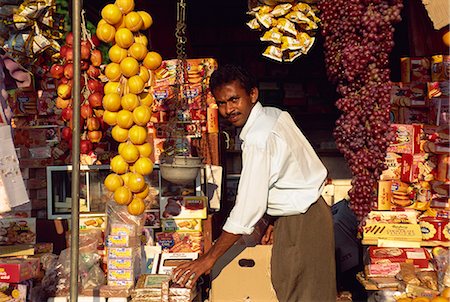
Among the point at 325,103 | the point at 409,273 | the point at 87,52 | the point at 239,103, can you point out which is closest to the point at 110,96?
the point at 87,52

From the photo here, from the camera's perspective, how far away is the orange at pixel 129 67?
3.28 metres

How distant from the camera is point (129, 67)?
3271 mm

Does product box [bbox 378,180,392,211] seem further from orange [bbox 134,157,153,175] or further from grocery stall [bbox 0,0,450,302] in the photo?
orange [bbox 134,157,153,175]

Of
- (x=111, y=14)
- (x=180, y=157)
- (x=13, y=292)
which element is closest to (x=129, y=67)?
(x=111, y=14)

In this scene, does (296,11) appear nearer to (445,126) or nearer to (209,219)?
(445,126)

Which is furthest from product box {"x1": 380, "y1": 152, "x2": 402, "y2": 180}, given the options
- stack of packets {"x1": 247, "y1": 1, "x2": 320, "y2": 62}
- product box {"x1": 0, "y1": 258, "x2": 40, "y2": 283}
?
product box {"x1": 0, "y1": 258, "x2": 40, "y2": 283}

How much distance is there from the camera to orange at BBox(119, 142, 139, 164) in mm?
3283

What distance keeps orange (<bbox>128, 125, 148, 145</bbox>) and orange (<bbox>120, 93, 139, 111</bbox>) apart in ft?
0.39

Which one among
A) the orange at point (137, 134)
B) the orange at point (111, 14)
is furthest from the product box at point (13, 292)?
the orange at point (111, 14)

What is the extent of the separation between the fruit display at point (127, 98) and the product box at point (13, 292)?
839 millimetres

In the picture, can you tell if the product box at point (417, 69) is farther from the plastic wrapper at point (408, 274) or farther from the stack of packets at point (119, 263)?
the stack of packets at point (119, 263)

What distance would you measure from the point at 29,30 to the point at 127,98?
1.49 m

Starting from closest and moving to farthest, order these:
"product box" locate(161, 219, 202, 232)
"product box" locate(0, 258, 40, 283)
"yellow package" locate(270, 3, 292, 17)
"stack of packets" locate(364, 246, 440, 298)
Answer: "product box" locate(0, 258, 40, 283)
"stack of packets" locate(364, 246, 440, 298)
"yellow package" locate(270, 3, 292, 17)
"product box" locate(161, 219, 202, 232)

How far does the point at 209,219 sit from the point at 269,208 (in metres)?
1.20
